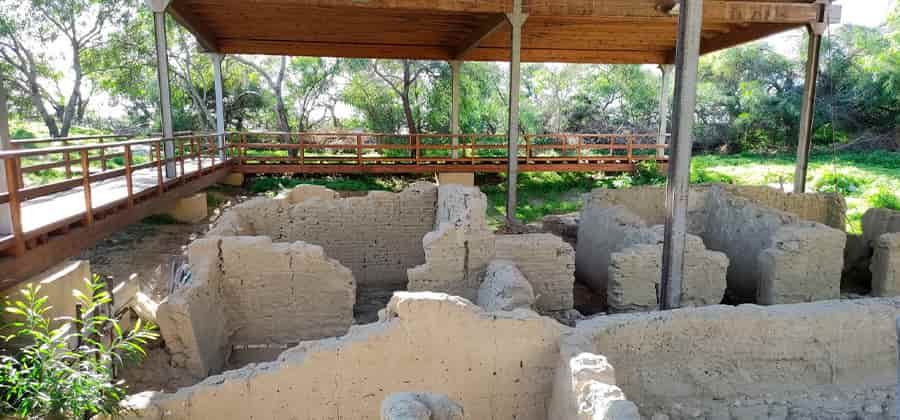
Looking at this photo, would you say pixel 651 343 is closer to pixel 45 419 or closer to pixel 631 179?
pixel 45 419

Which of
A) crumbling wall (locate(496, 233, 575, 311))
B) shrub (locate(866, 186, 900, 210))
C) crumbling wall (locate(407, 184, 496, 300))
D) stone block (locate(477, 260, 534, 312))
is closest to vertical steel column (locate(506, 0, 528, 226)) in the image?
crumbling wall (locate(496, 233, 575, 311))

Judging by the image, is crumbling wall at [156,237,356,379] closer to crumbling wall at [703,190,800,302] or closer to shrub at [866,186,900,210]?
crumbling wall at [703,190,800,302]

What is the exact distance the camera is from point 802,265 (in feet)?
23.5

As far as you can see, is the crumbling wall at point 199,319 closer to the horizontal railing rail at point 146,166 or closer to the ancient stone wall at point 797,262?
the horizontal railing rail at point 146,166

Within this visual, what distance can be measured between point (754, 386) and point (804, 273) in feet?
11.3

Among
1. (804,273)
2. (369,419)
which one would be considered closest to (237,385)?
(369,419)

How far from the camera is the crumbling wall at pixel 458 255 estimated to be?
615cm

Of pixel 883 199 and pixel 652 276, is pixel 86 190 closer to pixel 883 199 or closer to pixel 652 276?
pixel 652 276

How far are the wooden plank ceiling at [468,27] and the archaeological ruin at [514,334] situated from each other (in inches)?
183

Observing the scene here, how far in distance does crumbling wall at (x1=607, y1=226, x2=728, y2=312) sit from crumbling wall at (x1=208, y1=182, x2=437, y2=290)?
11.0 feet

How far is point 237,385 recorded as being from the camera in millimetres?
4238

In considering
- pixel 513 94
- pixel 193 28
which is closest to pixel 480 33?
pixel 513 94

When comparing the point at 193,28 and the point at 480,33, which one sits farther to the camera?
the point at 480,33

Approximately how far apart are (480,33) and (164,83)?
6.52 meters
